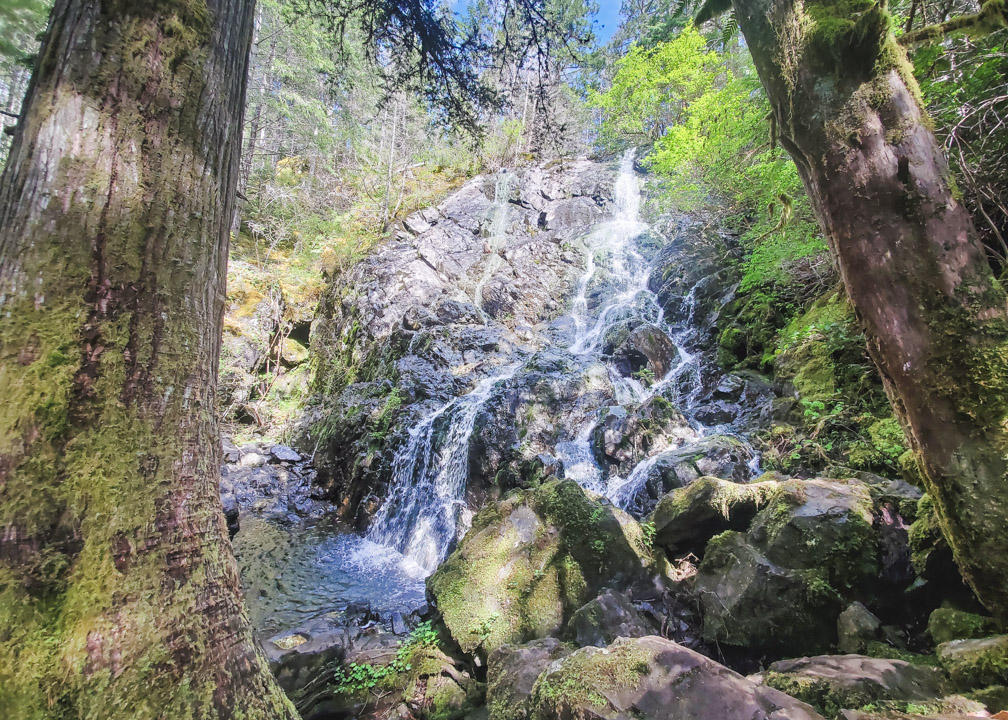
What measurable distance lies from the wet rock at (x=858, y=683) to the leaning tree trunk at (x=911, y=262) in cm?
44

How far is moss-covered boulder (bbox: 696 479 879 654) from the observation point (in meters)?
2.80

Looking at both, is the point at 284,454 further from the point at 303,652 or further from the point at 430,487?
the point at 303,652

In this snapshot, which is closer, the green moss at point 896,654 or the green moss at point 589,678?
the green moss at point 589,678

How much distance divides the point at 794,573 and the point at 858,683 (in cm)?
113

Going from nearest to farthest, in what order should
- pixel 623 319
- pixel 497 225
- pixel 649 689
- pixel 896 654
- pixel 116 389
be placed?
pixel 116 389
pixel 649 689
pixel 896 654
pixel 623 319
pixel 497 225

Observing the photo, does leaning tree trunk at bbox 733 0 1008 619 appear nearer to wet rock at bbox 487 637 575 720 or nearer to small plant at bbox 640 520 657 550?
wet rock at bbox 487 637 575 720

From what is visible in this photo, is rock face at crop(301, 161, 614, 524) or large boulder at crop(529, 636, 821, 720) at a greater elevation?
rock face at crop(301, 161, 614, 524)

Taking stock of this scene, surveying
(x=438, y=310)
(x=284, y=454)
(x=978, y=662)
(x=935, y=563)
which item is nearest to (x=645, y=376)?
(x=438, y=310)

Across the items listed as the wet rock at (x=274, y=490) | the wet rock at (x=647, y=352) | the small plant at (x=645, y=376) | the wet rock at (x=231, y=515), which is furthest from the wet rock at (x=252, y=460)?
the small plant at (x=645, y=376)

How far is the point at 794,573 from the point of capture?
9.68ft

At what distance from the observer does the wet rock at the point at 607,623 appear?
2.83 meters

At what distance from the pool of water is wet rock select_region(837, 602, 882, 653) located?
414cm

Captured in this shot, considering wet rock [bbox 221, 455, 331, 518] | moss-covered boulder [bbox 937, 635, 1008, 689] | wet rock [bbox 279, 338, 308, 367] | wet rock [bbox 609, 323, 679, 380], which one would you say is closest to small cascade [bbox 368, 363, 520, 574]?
wet rock [bbox 221, 455, 331, 518]

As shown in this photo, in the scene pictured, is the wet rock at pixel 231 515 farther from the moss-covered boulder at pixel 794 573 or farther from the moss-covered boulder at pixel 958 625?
the moss-covered boulder at pixel 958 625
